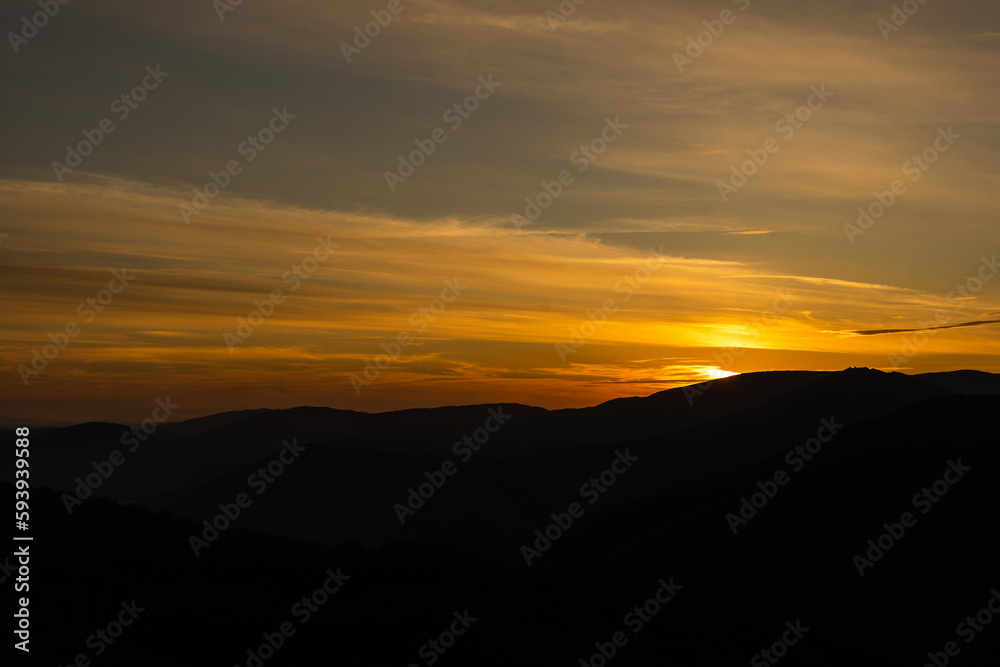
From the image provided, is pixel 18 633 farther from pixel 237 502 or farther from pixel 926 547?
pixel 237 502

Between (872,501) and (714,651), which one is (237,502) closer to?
(872,501)

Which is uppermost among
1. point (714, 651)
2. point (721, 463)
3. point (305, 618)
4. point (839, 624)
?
point (305, 618)

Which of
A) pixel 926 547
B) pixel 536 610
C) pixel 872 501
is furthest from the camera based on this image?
pixel 872 501

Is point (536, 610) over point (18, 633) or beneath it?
beneath

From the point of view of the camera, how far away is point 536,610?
34.4 metres

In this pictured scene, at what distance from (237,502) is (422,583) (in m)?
87.5

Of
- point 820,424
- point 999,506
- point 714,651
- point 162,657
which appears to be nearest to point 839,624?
point 714,651

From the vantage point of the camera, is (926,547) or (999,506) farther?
(999,506)

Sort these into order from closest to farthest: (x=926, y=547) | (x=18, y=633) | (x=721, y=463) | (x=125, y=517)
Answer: (x=18, y=633)
(x=125, y=517)
(x=926, y=547)
(x=721, y=463)

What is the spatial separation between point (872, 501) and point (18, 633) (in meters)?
54.7

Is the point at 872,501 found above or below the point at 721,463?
above

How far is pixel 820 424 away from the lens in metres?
99.1

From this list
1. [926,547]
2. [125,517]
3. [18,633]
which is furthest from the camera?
[926,547]

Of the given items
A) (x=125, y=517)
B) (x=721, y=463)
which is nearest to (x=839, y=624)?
(x=125, y=517)
